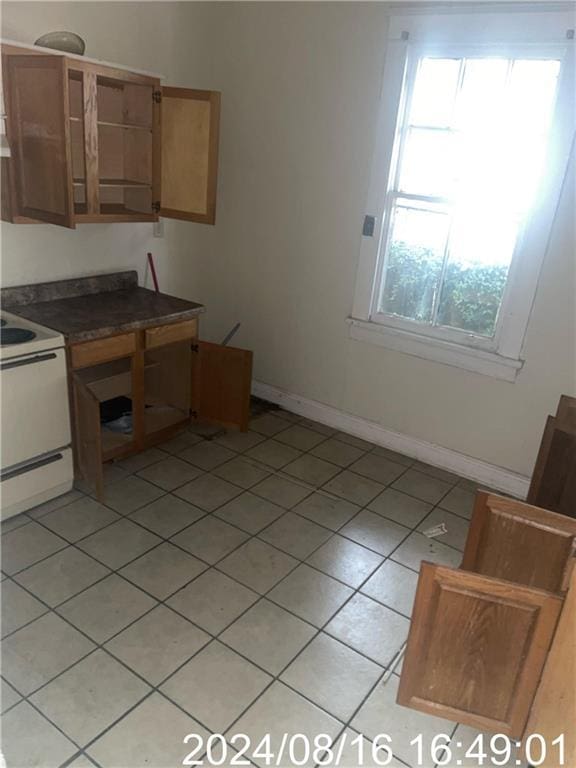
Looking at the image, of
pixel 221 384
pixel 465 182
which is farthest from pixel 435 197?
pixel 221 384

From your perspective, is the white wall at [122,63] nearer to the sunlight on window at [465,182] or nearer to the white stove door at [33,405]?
the white stove door at [33,405]

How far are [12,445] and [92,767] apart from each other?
Result: 129 cm

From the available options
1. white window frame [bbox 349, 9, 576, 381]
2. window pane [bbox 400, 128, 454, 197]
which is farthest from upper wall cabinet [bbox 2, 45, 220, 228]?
window pane [bbox 400, 128, 454, 197]

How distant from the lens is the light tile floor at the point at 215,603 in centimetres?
167

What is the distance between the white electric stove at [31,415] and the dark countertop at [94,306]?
0.40 feet

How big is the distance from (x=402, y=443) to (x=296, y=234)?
1.39 metres

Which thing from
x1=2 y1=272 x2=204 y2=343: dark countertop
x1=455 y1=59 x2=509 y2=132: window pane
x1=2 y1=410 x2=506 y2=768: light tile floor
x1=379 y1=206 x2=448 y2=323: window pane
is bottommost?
x1=2 y1=410 x2=506 y2=768: light tile floor

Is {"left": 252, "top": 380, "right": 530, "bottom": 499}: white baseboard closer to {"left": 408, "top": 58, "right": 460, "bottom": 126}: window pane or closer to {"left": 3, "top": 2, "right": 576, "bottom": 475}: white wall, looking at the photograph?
{"left": 3, "top": 2, "right": 576, "bottom": 475}: white wall

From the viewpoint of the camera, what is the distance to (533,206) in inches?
102

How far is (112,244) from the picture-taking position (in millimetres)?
3238

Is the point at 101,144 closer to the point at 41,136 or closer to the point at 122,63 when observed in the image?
the point at 122,63

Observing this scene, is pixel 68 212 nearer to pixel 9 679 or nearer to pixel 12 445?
pixel 12 445

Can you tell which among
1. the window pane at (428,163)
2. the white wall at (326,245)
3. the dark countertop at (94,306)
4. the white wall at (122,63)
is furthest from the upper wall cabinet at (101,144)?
the window pane at (428,163)

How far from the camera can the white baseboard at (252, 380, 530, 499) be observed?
Result: 3.00m
